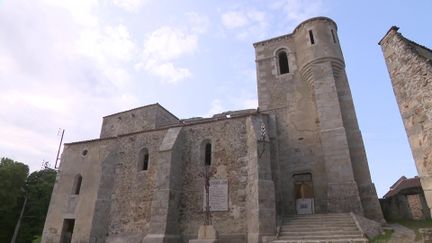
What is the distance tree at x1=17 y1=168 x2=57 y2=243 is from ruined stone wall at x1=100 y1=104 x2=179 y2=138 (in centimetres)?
1217

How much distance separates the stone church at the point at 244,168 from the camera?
1331 cm

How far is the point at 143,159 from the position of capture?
1700 centimetres

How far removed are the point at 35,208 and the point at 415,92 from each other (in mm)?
32776

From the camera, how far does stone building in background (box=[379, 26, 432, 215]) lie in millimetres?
5949

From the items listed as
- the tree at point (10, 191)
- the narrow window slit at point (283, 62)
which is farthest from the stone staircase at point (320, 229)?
the tree at point (10, 191)

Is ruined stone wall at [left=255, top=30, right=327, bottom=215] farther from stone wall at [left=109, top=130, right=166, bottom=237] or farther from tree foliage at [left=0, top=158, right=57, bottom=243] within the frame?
tree foliage at [left=0, top=158, right=57, bottom=243]

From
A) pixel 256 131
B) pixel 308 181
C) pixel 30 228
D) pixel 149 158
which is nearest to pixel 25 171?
pixel 30 228

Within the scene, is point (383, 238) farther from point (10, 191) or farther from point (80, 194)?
point (10, 191)

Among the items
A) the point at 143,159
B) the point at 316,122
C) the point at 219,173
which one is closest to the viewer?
the point at 219,173

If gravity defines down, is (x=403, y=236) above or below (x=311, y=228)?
below

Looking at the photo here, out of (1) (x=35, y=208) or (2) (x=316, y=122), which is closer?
(2) (x=316, y=122)

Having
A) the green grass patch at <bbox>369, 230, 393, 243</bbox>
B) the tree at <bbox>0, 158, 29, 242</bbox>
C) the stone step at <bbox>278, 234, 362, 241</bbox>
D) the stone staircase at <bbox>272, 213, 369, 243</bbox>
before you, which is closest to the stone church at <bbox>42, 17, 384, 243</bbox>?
the stone staircase at <bbox>272, 213, 369, 243</bbox>

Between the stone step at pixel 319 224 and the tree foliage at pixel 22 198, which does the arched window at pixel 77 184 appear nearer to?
the tree foliage at pixel 22 198

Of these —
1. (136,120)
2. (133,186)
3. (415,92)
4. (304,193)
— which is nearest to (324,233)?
(304,193)
